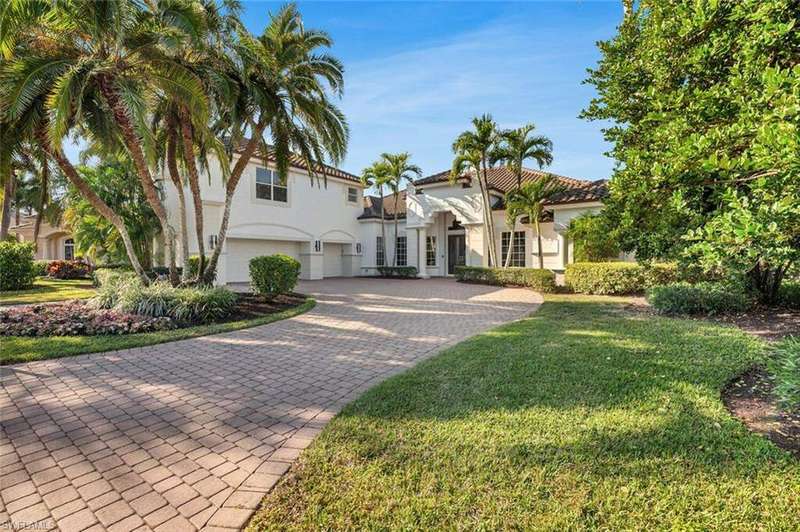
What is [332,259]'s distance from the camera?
84.2 feet

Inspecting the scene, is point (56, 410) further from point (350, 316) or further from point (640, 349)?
point (640, 349)

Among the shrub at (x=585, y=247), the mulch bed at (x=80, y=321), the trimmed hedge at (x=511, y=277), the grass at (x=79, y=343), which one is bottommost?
the grass at (x=79, y=343)

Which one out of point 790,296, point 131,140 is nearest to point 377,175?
point 131,140

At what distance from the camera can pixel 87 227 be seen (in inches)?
685

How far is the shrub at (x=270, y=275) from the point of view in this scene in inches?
505

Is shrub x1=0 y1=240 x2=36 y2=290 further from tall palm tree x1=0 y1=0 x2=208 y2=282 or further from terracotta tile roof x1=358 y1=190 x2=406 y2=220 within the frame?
terracotta tile roof x1=358 y1=190 x2=406 y2=220

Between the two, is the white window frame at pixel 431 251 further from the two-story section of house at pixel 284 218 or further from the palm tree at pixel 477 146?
the palm tree at pixel 477 146

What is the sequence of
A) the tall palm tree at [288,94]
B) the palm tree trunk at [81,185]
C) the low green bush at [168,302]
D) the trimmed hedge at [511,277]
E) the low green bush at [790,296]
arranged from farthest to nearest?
the trimmed hedge at [511,277]
the tall palm tree at [288,94]
the palm tree trunk at [81,185]
the low green bush at [790,296]
the low green bush at [168,302]

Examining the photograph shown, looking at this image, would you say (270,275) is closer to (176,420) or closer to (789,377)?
(176,420)

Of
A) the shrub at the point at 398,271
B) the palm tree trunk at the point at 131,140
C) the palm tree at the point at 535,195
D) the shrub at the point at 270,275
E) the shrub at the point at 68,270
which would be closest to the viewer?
the palm tree trunk at the point at 131,140

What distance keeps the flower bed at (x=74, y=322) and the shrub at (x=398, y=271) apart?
16.3 m

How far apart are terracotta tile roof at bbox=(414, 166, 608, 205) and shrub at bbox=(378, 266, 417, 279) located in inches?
209

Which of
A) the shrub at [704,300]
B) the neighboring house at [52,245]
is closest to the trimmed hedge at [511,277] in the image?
the shrub at [704,300]

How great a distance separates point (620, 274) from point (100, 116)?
16279 mm
